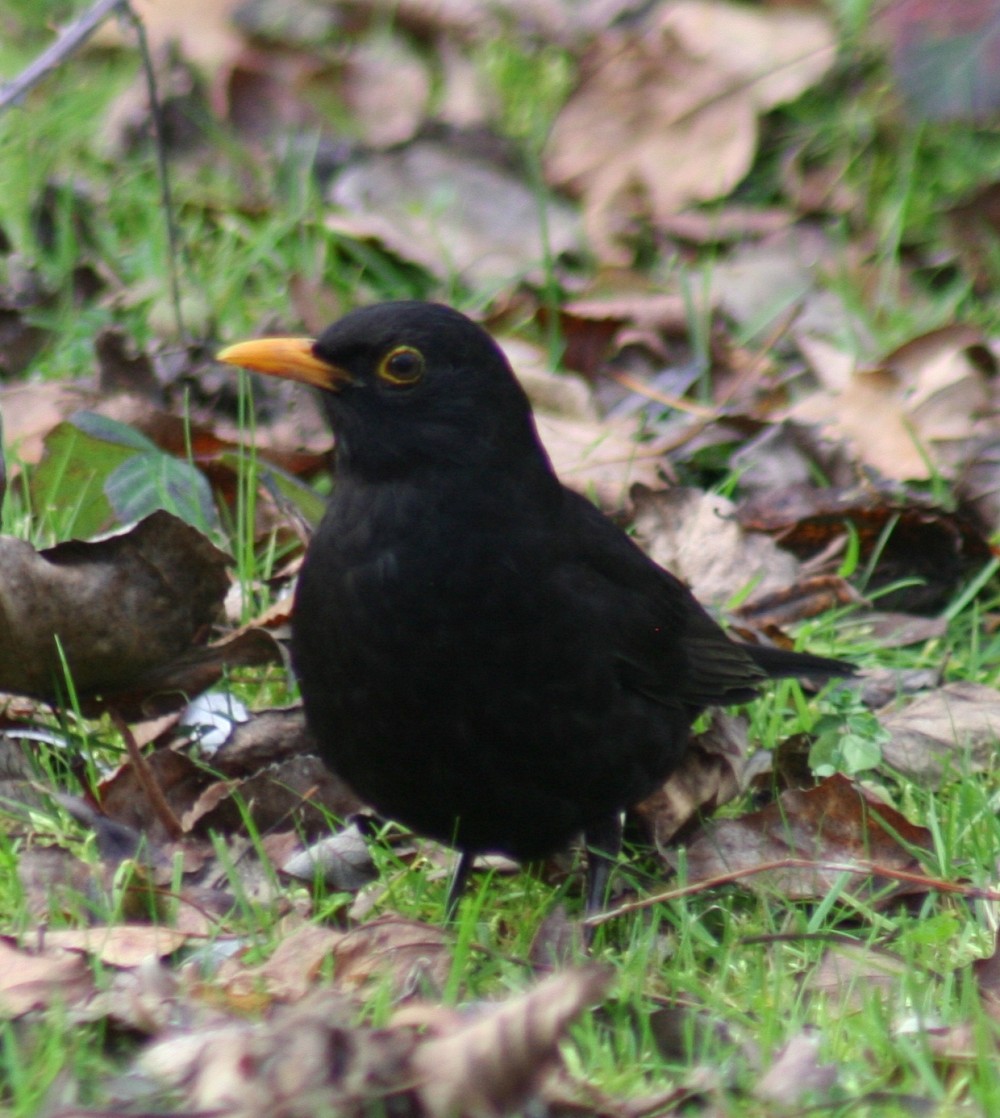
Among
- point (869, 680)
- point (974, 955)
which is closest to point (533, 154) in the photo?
point (869, 680)

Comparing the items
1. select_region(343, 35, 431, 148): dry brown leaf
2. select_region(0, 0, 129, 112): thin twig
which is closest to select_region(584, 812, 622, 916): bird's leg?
select_region(0, 0, 129, 112): thin twig

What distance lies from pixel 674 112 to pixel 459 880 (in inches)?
149

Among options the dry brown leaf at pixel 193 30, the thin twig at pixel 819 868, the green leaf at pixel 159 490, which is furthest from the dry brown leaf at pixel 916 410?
the dry brown leaf at pixel 193 30

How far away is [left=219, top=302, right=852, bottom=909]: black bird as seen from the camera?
11.5 ft

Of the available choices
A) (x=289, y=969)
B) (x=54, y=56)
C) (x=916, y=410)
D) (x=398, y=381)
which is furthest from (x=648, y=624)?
(x=54, y=56)

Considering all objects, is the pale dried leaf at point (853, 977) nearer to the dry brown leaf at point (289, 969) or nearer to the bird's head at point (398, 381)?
the dry brown leaf at point (289, 969)

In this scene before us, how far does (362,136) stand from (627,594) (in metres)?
3.48

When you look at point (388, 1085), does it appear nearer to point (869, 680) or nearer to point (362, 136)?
point (869, 680)

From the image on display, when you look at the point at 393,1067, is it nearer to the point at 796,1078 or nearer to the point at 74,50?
the point at 796,1078

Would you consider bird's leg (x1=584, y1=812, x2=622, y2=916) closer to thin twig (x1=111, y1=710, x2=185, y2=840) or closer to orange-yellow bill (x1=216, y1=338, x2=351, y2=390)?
thin twig (x1=111, y1=710, x2=185, y2=840)

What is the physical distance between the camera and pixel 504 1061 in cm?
246

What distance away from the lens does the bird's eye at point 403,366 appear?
3.67m

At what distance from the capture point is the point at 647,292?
640 centimetres

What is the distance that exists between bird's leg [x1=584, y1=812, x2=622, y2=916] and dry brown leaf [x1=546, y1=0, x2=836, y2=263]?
3148 millimetres
